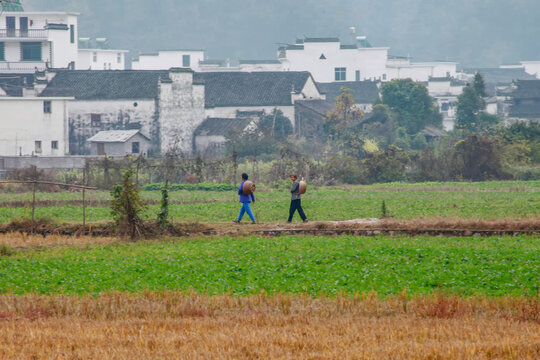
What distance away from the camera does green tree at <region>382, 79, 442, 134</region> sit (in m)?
70.3

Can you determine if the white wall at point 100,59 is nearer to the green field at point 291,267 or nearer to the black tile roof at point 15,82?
the black tile roof at point 15,82

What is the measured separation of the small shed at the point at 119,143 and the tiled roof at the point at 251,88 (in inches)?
299

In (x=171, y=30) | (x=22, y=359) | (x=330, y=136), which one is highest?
(x=171, y=30)

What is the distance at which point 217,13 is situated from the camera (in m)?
166

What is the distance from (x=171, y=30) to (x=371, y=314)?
151m

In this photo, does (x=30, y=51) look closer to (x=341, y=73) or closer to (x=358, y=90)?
(x=358, y=90)

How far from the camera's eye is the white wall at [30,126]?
62500 millimetres

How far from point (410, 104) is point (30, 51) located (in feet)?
114

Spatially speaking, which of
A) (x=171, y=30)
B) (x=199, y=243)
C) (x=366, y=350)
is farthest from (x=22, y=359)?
(x=171, y=30)

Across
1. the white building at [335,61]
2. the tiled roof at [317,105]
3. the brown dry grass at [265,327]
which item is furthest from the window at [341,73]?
the brown dry grass at [265,327]

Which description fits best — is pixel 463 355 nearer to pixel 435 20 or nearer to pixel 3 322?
pixel 3 322

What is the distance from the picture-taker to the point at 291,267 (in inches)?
675

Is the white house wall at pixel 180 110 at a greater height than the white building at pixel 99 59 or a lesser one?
lesser

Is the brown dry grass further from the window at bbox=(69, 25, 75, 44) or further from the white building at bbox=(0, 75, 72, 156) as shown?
the window at bbox=(69, 25, 75, 44)
